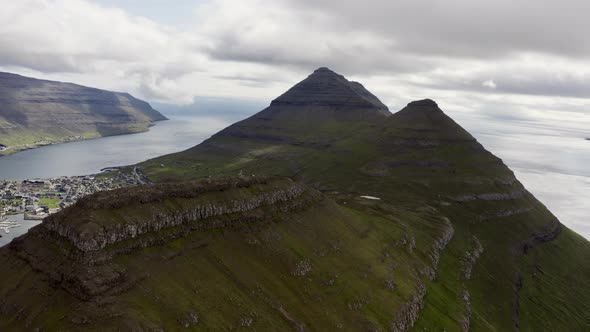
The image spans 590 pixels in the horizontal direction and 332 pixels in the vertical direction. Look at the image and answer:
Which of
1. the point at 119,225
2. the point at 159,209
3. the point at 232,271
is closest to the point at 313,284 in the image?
the point at 232,271

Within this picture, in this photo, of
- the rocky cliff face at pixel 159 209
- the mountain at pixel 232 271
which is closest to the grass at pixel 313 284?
the mountain at pixel 232 271

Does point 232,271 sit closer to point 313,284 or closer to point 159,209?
point 159,209

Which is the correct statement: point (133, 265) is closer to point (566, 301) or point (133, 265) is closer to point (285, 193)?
point (285, 193)

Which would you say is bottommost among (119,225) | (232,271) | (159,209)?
(232,271)

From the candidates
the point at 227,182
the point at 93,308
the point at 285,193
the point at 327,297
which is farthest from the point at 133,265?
the point at 285,193

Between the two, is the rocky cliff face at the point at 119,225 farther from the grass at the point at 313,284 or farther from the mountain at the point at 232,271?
the grass at the point at 313,284

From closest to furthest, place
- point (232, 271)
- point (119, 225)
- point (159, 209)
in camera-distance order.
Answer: point (119, 225)
point (232, 271)
point (159, 209)

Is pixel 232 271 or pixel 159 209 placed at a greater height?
pixel 159 209

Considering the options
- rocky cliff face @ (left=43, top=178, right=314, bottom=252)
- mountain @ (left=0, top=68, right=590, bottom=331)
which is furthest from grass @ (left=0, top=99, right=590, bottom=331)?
rocky cliff face @ (left=43, top=178, right=314, bottom=252)

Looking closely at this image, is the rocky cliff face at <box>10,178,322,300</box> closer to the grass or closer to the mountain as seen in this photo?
the mountain

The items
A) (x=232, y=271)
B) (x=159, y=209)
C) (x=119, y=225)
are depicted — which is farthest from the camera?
(x=159, y=209)

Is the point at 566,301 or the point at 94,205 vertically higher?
the point at 94,205
